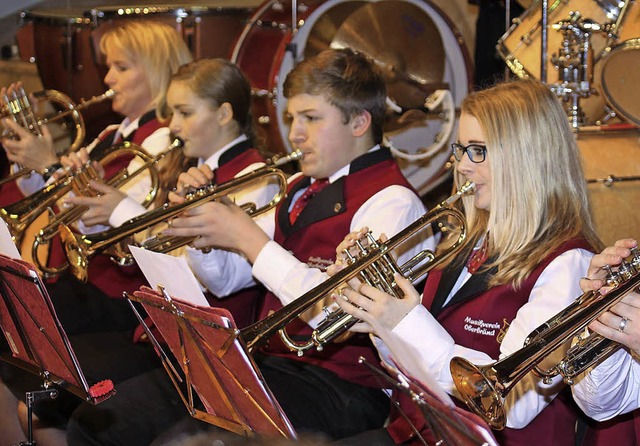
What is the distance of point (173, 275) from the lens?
2053mm

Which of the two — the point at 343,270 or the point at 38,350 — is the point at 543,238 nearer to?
the point at 343,270

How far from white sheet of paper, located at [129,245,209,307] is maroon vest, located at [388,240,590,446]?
56 centimetres

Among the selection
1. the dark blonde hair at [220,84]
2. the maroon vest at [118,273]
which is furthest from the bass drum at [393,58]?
the dark blonde hair at [220,84]

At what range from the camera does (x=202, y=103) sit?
3.36 m

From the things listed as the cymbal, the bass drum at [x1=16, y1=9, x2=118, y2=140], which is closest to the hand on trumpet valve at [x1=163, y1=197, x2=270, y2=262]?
the cymbal

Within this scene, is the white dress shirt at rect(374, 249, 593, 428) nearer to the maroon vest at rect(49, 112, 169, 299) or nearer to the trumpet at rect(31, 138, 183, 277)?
the maroon vest at rect(49, 112, 169, 299)

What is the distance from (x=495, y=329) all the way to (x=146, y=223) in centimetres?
110

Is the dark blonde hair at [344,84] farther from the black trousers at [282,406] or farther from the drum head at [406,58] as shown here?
the drum head at [406,58]

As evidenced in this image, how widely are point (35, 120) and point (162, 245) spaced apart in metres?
1.25

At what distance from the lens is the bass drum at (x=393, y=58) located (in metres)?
4.20

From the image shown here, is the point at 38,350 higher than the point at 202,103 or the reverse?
the reverse

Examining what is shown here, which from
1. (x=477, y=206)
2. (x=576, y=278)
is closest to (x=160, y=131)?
(x=477, y=206)

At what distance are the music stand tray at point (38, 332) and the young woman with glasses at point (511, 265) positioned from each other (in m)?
0.63

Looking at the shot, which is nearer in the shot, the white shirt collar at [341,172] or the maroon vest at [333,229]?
the maroon vest at [333,229]
